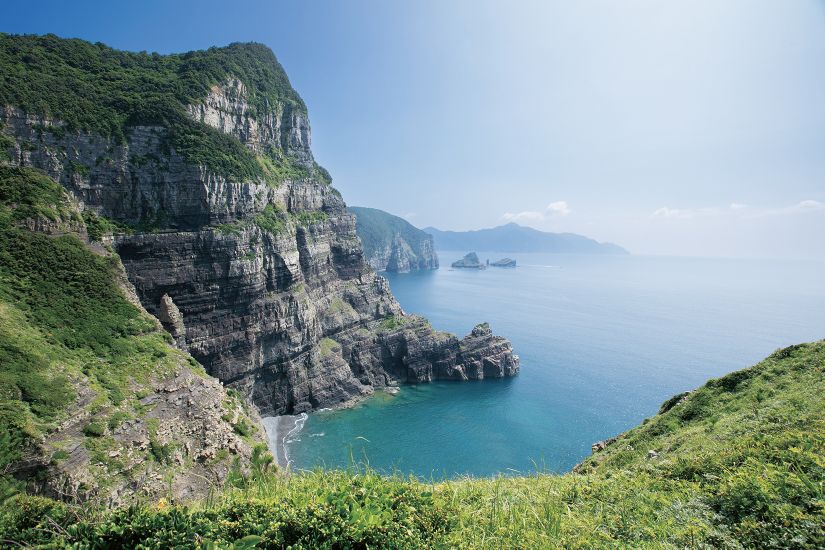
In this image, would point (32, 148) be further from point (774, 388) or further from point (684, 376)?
point (684, 376)

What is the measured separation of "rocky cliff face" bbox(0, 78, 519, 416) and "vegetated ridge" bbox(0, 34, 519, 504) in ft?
0.76

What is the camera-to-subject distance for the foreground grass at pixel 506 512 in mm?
4965

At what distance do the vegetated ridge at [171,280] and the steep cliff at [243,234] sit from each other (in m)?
0.24

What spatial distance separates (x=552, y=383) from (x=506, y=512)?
221 feet

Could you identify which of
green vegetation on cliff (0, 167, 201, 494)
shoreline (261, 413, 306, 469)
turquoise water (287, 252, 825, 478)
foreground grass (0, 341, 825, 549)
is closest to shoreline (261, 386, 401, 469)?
shoreline (261, 413, 306, 469)

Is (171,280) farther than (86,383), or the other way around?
(171,280)

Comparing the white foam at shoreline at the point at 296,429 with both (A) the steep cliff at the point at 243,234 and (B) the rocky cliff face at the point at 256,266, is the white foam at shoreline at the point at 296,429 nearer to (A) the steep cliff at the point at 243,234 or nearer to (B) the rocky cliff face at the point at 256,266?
(A) the steep cliff at the point at 243,234

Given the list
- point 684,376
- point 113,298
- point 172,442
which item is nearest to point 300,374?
point 113,298

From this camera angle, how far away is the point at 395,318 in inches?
2876

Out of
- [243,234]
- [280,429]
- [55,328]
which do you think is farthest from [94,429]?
[280,429]

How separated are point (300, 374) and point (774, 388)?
176 ft

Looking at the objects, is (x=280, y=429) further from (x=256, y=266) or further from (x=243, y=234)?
(x=243, y=234)

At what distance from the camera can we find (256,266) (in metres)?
48.1

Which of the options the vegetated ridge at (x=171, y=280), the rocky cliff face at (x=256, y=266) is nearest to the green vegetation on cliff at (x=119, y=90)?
the vegetated ridge at (x=171, y=280)
